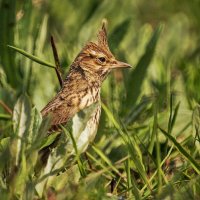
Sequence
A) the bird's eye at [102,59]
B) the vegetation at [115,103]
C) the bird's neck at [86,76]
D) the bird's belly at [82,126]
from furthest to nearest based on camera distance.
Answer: the bird's eye at [102,59] < the bird's neck at [86,76] < the bird's belly at [82,126] < the vegetation at [115,103]

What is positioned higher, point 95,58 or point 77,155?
point 95,58

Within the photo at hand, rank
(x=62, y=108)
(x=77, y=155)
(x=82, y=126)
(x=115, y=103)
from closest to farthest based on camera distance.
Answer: (x=77, y=155), (x=82, y=126), (x=62, y=108), (x=115, y=103)

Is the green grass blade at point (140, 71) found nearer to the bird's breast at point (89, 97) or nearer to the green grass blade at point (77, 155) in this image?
the bird's breast at point (89, 97)

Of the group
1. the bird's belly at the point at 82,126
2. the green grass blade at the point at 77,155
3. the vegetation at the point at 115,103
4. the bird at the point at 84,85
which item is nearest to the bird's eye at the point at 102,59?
the bird at the point at 84,85

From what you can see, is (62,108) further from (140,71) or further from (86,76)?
(140,71)

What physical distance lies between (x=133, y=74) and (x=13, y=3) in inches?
38.3

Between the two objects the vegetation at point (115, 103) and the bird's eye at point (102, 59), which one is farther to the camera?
the bird's eye at point (102, 59)

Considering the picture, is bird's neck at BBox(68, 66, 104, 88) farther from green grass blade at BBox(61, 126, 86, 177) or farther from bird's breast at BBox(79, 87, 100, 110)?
green grass blade at BBox(61, 126, 86, 177)

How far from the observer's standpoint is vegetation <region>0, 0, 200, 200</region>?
3525 millimetres

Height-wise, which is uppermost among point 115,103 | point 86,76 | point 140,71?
point 86,76

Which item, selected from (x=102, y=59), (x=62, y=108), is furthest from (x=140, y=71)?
(x=62, y=108)

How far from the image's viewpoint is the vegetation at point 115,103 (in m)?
3.53

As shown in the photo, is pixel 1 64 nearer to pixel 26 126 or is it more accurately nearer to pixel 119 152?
pixel 119 152

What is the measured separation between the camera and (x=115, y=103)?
225 inches
